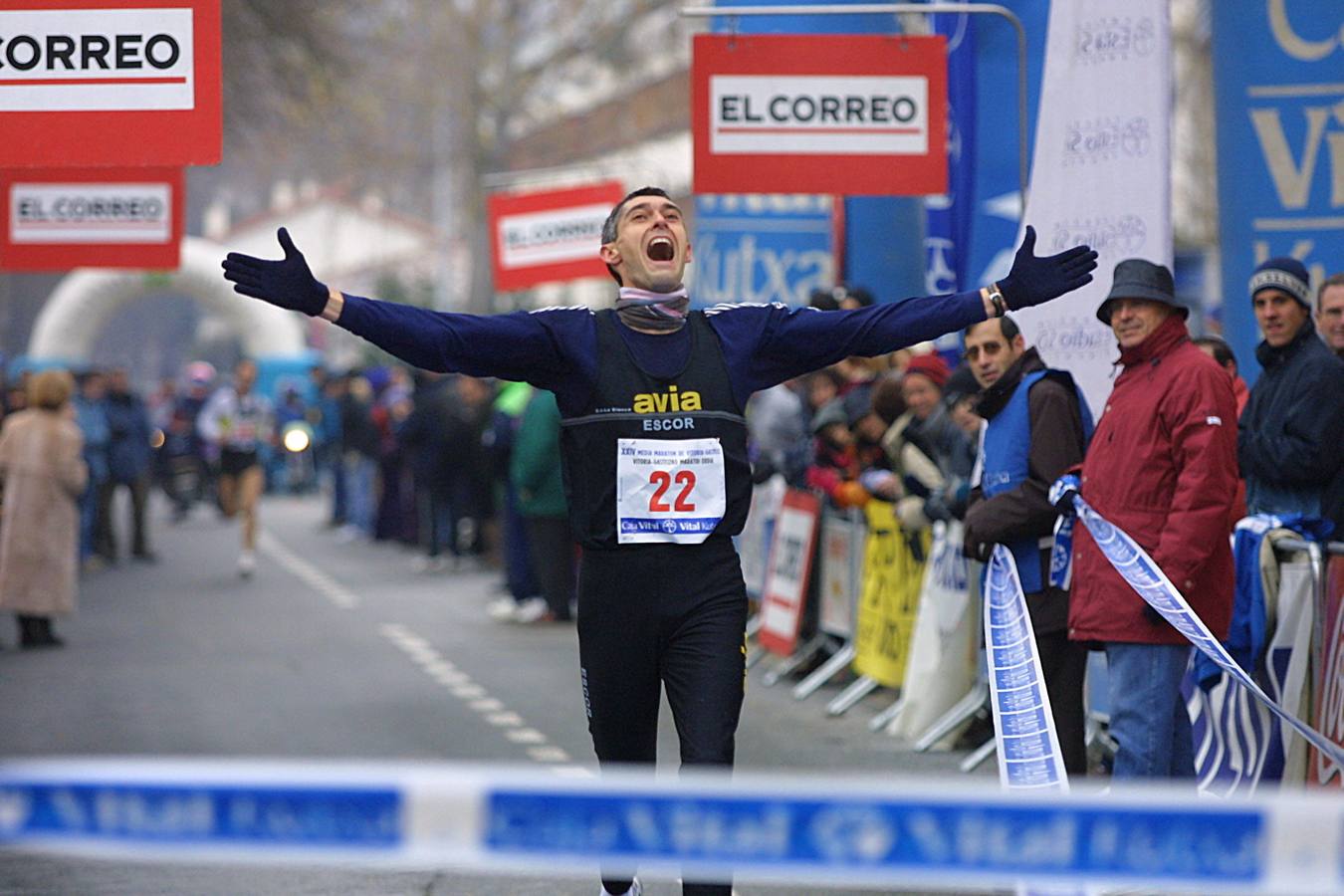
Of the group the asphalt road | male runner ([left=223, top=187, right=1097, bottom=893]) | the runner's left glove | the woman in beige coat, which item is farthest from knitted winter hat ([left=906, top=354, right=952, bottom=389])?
the woman in beige coat

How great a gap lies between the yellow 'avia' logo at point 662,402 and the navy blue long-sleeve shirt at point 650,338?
57mm

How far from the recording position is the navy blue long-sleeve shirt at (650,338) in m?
5.77

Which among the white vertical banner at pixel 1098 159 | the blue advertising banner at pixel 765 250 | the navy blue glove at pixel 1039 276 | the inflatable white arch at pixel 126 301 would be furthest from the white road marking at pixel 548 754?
the inflatable white arch at pixel 126 301

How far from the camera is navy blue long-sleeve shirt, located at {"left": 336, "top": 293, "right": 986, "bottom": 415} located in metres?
5.77

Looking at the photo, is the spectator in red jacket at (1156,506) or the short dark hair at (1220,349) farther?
the short dark hair at (1220,349)

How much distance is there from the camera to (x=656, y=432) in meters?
5.78

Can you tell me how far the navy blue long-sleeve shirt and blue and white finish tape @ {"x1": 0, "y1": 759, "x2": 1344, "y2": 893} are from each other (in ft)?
8.78

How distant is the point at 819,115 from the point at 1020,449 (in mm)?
3437

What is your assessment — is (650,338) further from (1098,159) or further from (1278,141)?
(1278,141)

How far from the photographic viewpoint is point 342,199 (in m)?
96.8

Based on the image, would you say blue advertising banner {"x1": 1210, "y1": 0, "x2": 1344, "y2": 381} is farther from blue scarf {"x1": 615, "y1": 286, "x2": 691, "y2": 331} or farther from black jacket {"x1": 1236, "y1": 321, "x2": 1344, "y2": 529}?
blue scarf {"x1": 615, "y1": 286, "x2": 691, "y2": 331}

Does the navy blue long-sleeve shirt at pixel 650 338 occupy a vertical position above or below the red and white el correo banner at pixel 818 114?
below

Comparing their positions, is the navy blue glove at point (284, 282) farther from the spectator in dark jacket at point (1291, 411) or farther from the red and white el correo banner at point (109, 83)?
the spectator in dark jacket at point (1291, 411)

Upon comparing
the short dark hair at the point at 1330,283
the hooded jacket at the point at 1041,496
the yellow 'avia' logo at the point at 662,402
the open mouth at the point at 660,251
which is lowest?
the hooded jacket at the point at 1041,496
